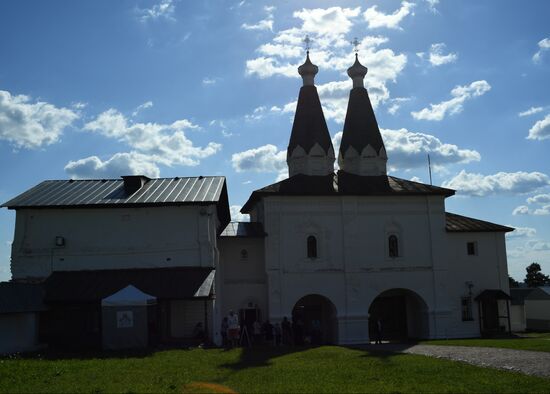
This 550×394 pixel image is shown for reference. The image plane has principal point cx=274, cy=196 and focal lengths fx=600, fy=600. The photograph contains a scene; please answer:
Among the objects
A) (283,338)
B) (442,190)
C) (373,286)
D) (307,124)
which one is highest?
(307,124)

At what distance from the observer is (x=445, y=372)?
46.2 feet

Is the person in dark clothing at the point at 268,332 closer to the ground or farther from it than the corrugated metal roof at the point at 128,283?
closer to the ground

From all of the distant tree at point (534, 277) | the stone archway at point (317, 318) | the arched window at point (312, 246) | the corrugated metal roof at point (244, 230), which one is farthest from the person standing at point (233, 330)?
the distant tree at point (534, 277)

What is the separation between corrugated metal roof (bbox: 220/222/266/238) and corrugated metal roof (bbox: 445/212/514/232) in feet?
31.4

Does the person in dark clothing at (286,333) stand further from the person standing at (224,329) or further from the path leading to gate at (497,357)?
the path leading to gate at (497,357)

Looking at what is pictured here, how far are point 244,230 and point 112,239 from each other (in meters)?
6.33

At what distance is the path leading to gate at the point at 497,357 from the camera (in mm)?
14344

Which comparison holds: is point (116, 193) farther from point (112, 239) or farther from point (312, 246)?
point (312, 246)

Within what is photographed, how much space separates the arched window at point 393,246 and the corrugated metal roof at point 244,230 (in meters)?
6.07

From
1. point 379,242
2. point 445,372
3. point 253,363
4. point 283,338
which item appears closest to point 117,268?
point 283,338

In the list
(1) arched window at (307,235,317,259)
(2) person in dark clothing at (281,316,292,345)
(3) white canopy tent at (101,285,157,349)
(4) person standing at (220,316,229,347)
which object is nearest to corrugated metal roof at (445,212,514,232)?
(1) arched window at (307,235,317,259)

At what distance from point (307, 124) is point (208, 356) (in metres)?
16.3

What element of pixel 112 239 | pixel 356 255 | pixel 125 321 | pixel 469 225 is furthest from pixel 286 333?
pixel 469 225

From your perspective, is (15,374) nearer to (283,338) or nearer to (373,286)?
(283,338)
